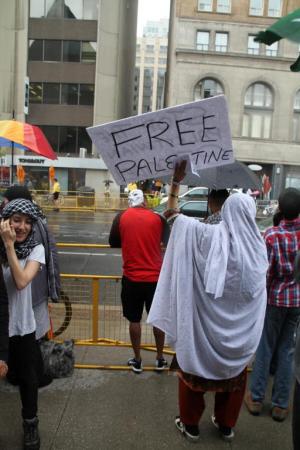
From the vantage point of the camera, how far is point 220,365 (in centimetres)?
291

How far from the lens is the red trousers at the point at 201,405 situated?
3055mm

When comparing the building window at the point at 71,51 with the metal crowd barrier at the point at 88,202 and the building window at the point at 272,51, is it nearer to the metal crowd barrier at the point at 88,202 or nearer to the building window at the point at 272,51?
the building window at the point at 272,51

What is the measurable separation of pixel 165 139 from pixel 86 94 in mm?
41695

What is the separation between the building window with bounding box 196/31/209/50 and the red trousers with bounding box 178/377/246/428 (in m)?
40.3

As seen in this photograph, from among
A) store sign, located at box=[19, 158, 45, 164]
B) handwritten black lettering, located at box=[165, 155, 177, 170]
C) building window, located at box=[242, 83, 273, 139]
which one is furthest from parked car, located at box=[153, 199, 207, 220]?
building window, located at box=[242, 83, 273, 139]

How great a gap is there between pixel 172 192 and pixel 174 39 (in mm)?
40714

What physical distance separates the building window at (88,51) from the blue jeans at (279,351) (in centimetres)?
4203

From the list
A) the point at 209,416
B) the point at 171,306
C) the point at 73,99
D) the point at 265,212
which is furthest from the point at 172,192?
the point at 73,99

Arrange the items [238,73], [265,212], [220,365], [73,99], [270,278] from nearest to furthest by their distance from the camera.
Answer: [220,365]
[270,278]
[265,212]
[238,73]
[73,99]

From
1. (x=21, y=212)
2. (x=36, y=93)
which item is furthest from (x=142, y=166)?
(x=36, y=93)

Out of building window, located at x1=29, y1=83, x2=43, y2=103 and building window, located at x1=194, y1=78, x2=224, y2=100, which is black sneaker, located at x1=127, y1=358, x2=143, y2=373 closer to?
building window, located at x1=194, y1=78, x2=224, y2=100

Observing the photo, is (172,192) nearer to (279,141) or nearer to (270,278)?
(270,278)

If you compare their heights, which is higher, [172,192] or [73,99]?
[73,99]

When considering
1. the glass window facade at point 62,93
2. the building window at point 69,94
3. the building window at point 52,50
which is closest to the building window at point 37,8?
the building window at point 52,50
